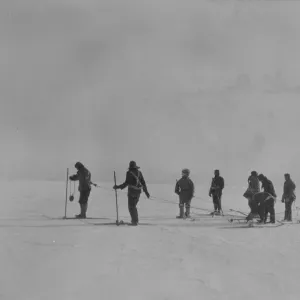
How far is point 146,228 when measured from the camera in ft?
43.5

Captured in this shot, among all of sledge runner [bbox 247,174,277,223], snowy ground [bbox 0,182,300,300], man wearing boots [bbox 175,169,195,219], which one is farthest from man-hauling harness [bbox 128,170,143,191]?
man wearing boots [bbox 175,169,195,219]

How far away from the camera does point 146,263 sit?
28.2 feet

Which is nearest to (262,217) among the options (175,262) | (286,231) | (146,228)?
(286,231)

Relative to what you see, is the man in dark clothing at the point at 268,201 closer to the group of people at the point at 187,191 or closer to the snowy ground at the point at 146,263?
the group of people at the point at 187,191

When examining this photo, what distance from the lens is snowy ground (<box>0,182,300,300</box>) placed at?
6988mm

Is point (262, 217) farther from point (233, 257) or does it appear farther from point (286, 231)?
point (233, 257)

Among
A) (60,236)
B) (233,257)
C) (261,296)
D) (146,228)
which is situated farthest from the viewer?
(146,228)

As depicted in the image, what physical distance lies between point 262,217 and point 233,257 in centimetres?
611

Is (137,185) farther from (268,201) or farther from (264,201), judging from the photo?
(268,201)

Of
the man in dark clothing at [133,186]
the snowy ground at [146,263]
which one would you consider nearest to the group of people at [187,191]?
the man in dark clothing at [133,186]

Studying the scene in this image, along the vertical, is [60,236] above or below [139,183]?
below

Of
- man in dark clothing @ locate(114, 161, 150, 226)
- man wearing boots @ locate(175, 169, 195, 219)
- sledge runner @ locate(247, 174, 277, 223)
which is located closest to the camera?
man in dark clothing @ locate(114, 161, 150, 226)

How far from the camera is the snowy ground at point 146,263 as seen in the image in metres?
6.99

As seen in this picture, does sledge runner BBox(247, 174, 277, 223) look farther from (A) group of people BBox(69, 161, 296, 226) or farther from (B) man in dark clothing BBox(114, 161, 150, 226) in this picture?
(B) man in dark clothing BBox(114, 161, 150, 226)
